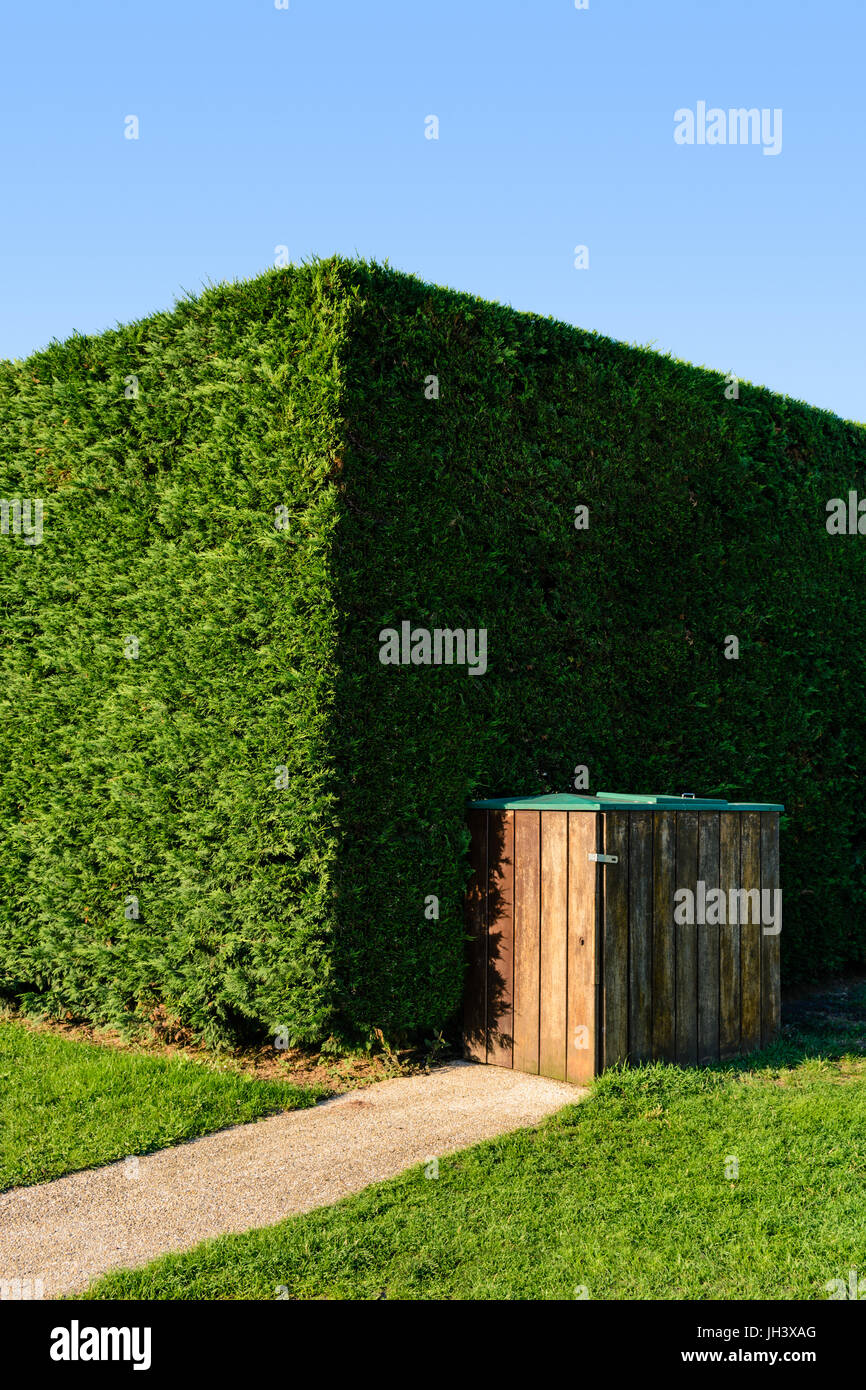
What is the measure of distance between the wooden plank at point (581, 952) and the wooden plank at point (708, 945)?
3.08 feet

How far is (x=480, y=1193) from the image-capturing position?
14.8ft

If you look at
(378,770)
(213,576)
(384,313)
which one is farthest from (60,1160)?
(384,313)

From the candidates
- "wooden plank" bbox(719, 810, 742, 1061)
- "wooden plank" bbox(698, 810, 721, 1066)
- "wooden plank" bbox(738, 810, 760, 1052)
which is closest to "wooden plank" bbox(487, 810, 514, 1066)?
"wooden plank" bbox(698, 810, 721, 1066)

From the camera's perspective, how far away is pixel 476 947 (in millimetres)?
6789

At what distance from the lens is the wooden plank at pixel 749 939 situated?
6.84 meters

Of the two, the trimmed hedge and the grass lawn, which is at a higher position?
the trimmed hedge

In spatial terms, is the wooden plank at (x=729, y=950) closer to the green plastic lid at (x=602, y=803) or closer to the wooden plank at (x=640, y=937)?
the green plastic lid at (x=602, y=803)

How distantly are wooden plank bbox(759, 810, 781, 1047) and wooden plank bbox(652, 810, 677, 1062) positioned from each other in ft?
3.24

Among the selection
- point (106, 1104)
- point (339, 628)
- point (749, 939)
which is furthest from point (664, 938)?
point (106, 1104)

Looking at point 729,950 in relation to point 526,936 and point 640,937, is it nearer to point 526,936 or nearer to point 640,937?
point 640,937

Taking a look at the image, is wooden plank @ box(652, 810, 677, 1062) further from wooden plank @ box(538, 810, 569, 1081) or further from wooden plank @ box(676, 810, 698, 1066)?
wooden plank @ box(538, 810, 569, 1081)

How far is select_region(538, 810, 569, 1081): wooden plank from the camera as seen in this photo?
6.12 m

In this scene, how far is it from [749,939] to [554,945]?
1.53m
